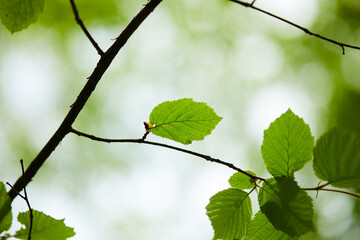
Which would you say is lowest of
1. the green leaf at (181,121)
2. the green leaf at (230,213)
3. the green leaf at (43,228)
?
the green leaf at (230,213)

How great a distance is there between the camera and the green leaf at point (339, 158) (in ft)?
1.82

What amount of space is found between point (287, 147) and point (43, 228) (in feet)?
1.94

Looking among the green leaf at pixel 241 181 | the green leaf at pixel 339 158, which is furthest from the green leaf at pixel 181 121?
the green leaf at pixel 339 158

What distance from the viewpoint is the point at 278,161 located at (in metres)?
0.65

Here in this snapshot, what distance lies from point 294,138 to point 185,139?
25cm

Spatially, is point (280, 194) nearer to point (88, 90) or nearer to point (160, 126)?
point (160, 126)

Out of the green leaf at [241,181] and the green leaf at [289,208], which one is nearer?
the green leaf at [289,208]

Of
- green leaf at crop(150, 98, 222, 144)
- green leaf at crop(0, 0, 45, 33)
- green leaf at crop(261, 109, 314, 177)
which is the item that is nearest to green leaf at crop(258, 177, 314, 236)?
green leaf at crop(261, 109, 314, 177)

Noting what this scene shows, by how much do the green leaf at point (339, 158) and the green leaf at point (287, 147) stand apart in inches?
1.6

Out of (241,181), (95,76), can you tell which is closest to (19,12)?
(95,76)

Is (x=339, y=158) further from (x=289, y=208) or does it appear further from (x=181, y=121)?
(x=181, y=121)

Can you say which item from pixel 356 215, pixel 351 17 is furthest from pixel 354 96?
pixel 356 215

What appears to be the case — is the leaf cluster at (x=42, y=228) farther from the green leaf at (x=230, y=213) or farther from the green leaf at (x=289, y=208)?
the green leaf at (x=289, y=208)

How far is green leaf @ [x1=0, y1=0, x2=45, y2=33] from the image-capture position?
2.39ft
